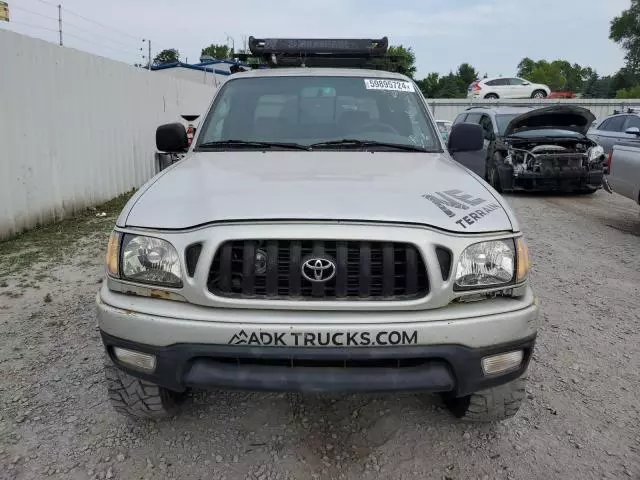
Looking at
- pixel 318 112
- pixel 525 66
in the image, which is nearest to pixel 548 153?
pixel 318 112

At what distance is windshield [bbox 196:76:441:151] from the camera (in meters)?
3.51

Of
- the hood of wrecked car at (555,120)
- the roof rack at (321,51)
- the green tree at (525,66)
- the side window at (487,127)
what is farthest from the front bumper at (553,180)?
the green tree at (525,66)

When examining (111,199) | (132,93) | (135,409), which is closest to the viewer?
(135,409)

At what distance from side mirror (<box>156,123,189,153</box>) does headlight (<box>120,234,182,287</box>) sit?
171 cm

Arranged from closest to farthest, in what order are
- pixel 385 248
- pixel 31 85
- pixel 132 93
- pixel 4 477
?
pixel 385 248
pixel 4 477
pixel 31 85
pixel 132 93

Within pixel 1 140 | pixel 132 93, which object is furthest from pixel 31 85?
pixel 132 93

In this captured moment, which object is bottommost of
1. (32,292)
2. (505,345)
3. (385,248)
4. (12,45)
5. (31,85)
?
(32,292)

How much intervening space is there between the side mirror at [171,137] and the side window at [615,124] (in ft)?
37.4

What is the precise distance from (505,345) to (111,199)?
307 inches

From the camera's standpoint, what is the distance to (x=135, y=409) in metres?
2.56

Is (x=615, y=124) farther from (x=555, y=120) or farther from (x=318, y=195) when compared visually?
(x=318, y=195)

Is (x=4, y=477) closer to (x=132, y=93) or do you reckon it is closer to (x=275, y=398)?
(x=275, y=398)

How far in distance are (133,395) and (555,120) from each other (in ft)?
33.9

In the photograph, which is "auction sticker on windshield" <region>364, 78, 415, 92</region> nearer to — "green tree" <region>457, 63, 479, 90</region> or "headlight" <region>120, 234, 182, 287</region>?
"headlight" <region>120, 234, 182, 287</region>
